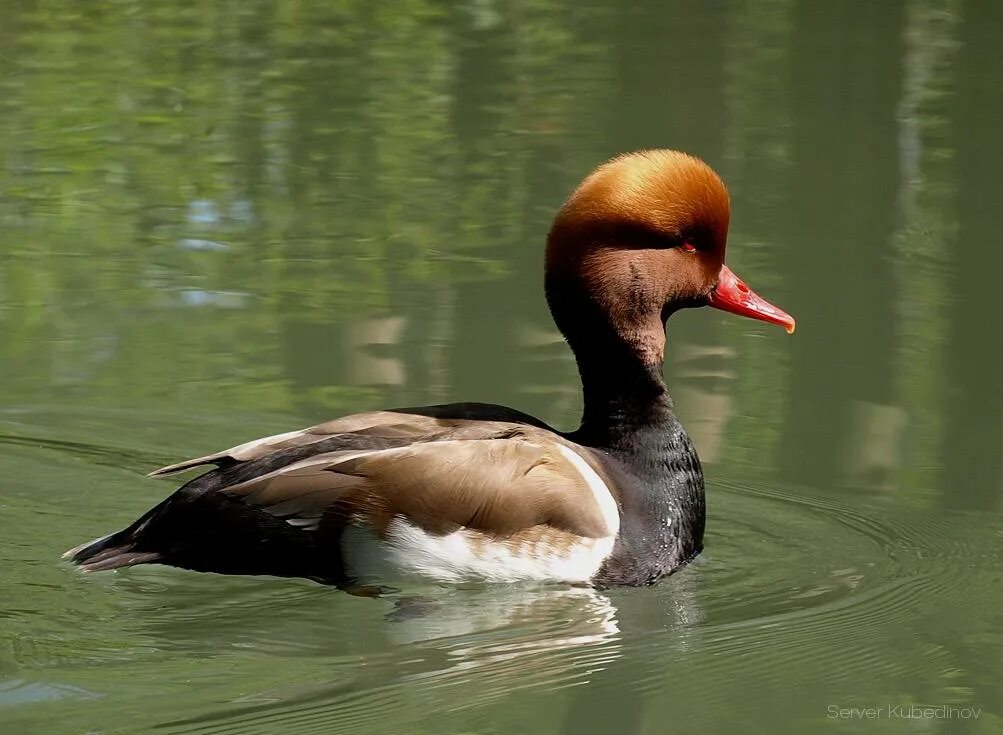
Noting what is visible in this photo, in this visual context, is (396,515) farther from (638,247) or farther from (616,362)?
(638,247)

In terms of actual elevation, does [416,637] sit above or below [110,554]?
below

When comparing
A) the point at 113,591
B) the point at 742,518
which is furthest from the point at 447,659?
the point at 742,518

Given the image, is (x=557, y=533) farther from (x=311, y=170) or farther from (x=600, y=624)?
(x=311, y=170)

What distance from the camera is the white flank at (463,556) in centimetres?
548

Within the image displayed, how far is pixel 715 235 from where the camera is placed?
239 inches

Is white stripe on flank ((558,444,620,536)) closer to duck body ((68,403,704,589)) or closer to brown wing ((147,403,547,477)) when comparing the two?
duck body ((68,403,704,589))

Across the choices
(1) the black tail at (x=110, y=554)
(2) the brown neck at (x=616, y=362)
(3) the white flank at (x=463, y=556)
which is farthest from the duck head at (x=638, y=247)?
(1) the black tail at (x=110, y=554)

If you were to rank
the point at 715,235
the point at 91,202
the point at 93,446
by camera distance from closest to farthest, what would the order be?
the point at 715,235
the point at 93,446
the point at 91,202

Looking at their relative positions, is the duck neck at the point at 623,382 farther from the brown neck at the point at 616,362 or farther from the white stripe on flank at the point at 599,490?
the white stripe on flank at the point at 599,490

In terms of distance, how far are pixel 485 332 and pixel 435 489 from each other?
283cm

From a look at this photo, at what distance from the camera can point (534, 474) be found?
5.58m

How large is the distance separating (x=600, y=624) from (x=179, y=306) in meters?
3.71

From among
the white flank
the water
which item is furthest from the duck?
the water

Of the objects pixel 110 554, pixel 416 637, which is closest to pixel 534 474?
pixel 416 637
